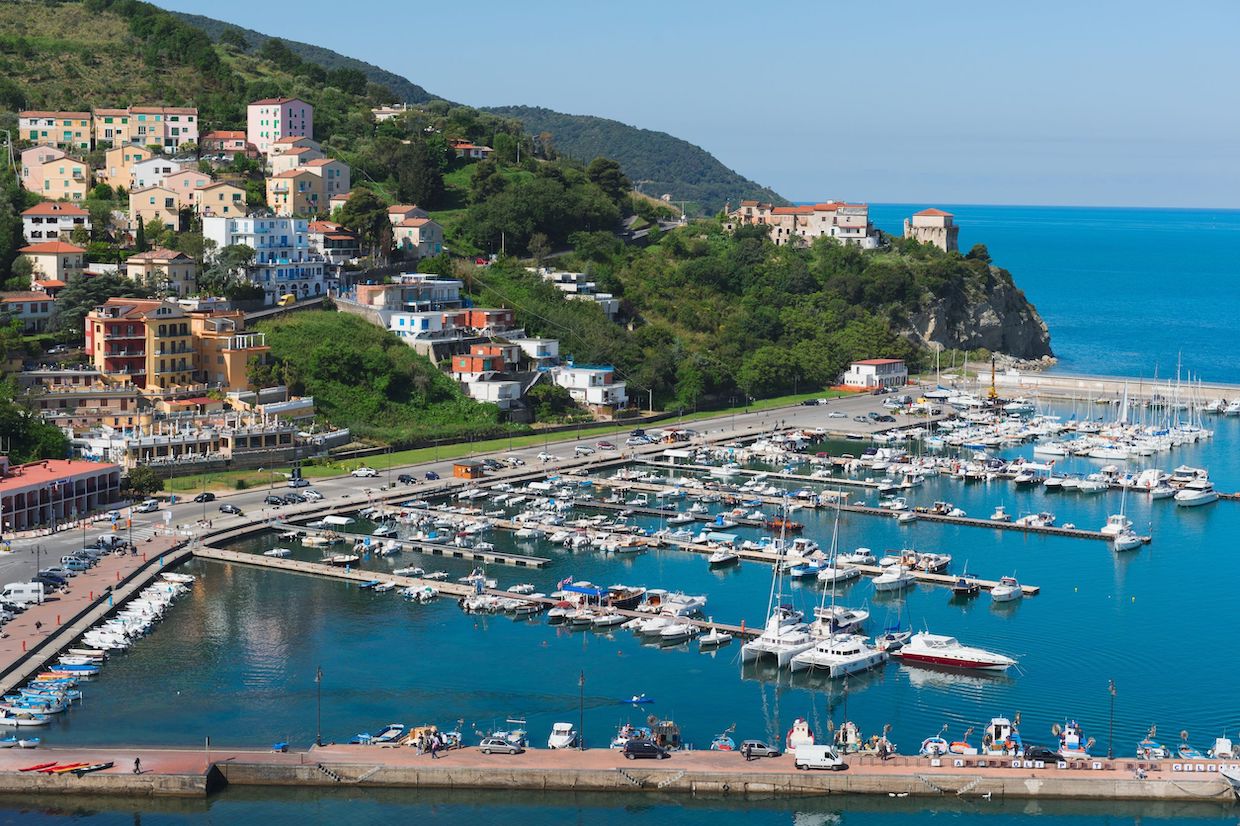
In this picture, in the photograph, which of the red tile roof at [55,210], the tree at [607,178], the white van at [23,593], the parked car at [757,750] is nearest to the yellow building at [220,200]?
the red tile roof at [55,210]

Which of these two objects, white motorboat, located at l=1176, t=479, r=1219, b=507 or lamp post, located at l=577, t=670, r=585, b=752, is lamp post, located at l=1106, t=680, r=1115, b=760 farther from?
white motorboat, located at l=1176, t=479, r=1219, b=507

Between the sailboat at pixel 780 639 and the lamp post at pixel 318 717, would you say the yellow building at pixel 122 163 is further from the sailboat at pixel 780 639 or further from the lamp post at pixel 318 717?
the sailboat at pixel 780 639

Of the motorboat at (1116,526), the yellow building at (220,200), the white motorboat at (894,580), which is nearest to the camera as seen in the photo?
the white motorboat at (894,580)

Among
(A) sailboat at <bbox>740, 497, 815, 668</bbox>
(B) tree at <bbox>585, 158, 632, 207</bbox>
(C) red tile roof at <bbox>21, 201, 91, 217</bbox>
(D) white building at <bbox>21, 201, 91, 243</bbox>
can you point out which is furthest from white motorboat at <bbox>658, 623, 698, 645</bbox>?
(B) tree at <bbox>585, 158, 632, 207</bbox>

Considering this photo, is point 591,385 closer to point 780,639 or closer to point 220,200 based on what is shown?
point 220,200

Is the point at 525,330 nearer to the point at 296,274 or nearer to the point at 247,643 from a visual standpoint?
the point at 296,274
